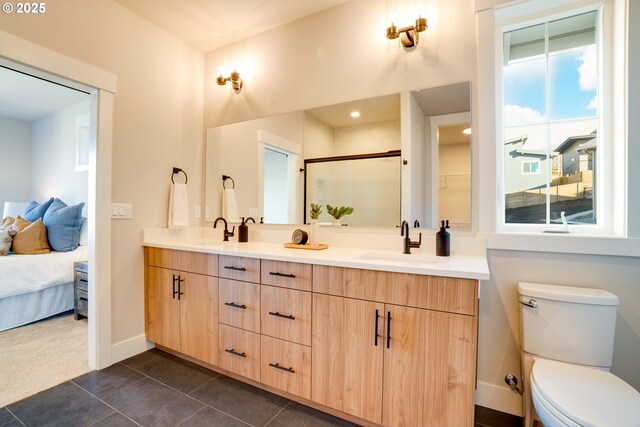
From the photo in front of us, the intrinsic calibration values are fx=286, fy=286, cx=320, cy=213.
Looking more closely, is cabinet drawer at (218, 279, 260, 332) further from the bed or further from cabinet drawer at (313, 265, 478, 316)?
the bed

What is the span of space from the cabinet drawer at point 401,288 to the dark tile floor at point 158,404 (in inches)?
29.0

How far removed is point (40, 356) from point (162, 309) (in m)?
0.99

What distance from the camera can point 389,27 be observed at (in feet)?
6.09

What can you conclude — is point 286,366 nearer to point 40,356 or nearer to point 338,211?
point 338,211

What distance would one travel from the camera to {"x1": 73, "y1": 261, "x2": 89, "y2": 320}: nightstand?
112 inches

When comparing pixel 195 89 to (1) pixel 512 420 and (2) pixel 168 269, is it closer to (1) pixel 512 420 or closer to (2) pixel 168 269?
(2) pixel 168 269

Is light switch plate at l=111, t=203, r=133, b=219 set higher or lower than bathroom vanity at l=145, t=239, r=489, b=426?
higher

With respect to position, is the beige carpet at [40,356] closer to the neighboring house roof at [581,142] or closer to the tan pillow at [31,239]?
the tan pillow at [31,239]

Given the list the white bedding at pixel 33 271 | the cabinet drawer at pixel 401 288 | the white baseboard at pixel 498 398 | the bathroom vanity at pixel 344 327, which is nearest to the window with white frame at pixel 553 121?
→ the bathroom vanity at pixel 344 327

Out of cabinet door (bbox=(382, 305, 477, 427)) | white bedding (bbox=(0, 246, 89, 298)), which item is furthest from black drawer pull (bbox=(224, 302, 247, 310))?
white bedding (bbox=(0, 246, 89, 298))

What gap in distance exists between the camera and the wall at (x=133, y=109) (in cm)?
191

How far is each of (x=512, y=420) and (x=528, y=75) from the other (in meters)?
1.97

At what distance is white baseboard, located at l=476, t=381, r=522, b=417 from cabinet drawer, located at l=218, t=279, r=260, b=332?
4.41 feet

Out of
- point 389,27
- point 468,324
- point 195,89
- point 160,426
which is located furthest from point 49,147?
point 468,324
